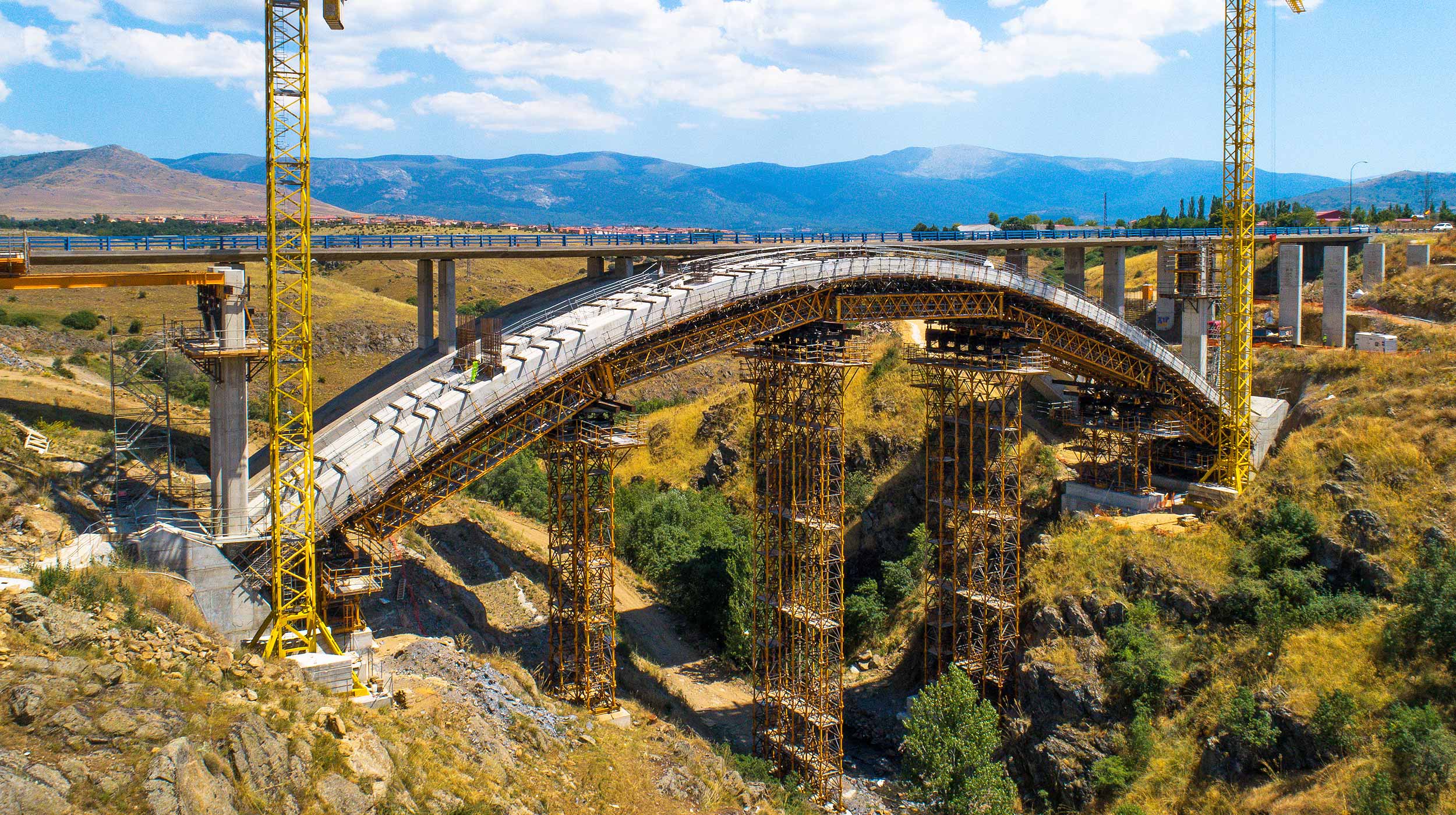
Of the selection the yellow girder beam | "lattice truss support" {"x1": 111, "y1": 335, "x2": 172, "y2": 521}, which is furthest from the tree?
the yellow girder beam

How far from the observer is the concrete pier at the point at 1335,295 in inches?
2657

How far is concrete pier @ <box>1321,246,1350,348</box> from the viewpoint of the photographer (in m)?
67.5

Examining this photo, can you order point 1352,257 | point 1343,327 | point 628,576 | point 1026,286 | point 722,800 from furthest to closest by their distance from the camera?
point 1352,257
point 1343,327
point 628,576
point 1026,286
point 722,800

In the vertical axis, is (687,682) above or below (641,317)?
below

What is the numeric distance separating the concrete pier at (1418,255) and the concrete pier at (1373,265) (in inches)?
57.1

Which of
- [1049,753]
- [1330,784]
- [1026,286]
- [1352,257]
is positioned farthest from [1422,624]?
[1352,257]

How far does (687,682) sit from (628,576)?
10235mm

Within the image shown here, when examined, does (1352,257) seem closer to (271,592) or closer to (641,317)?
(641,317)

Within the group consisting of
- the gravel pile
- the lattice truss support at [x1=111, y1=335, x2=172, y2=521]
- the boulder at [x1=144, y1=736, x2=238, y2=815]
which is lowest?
the gravel pile

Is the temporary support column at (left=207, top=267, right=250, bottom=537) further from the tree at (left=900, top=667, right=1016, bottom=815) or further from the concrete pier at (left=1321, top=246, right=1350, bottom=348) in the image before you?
the concrete pier at (left=1321, top=246, right=1350, bottom=348)

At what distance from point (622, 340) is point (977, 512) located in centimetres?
1842

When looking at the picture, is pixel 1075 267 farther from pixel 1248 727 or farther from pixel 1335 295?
pixel 1248 727

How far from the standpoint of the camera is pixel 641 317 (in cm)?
3822

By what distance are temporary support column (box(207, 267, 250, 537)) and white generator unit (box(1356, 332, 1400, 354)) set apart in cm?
5591
